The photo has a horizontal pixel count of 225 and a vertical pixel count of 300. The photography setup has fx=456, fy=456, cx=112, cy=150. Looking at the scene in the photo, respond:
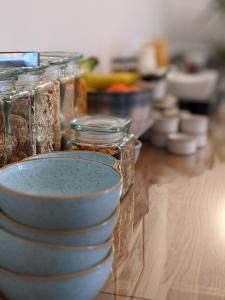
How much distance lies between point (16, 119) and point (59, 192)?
125mm

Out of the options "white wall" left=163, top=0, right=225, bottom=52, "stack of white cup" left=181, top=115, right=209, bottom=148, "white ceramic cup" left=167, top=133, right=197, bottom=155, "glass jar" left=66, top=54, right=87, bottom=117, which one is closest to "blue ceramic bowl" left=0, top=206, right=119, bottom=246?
"glass jar" left=66, top=54, right=87, bottom=117

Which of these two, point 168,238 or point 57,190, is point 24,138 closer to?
point 57,190

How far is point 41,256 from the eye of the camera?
463 mm

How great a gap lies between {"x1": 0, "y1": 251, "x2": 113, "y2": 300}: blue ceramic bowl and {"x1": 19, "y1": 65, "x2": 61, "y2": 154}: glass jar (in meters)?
0.26

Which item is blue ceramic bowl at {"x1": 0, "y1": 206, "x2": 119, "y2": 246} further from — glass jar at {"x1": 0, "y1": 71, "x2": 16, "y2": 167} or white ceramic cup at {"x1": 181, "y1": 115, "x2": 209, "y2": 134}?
white ceramic cup at {"x1": 181, "y1": 115, "x2": 209, "y2": 134}

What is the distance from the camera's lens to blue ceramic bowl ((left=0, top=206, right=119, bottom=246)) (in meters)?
0.46

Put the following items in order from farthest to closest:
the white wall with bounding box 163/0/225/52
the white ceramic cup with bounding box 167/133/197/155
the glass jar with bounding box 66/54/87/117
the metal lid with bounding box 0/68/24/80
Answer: the white wall with bounding box 163/0/225/52 → the white ceramic cup with bounding box 167/133/197/155 → the glass jar with bounding box 66/54/87/117 → the metal lid with bounding box 0/68/24/80

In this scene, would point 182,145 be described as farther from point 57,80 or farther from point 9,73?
point 9,73

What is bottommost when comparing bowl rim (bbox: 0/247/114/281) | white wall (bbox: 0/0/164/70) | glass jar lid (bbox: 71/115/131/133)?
bowl rim (bbox: 0/247/114/281)

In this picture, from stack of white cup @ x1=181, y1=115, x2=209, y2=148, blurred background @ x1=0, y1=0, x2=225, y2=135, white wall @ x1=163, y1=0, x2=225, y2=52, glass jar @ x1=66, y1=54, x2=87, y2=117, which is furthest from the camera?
white wall @ x1=163, y1=0, x2=225, y2=52

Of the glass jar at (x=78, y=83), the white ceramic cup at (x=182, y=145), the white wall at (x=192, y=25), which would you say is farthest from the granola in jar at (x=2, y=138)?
the white wall at (x=192, y=25)

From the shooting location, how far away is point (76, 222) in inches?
18.3

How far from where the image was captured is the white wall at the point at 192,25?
8.84 ft

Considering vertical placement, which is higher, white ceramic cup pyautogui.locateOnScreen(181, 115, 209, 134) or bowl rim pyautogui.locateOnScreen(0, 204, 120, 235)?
bowl rim pyautogui.locateOnScreen(0, 204, 120, 235)
